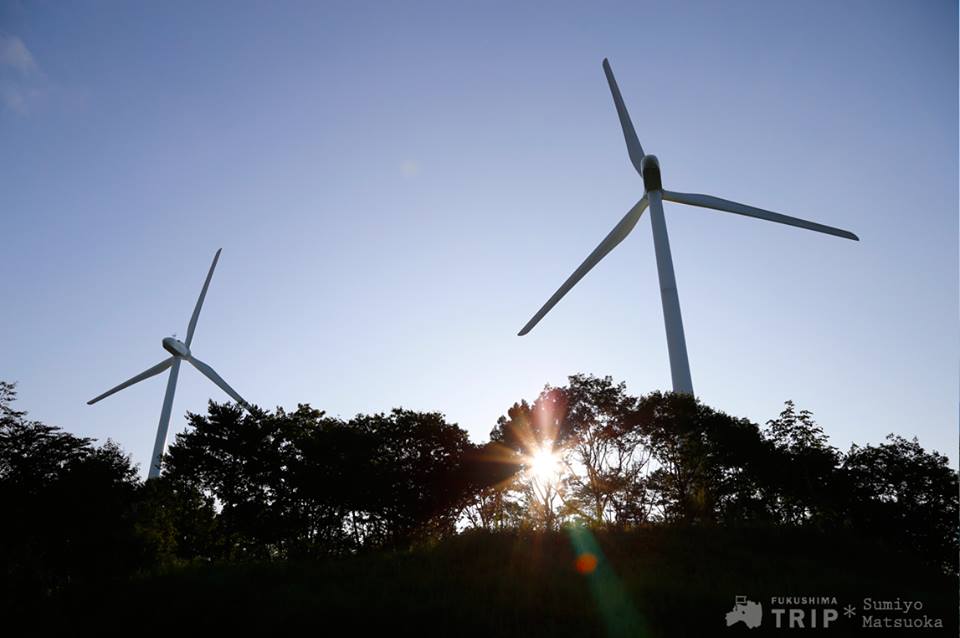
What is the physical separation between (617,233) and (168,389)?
51.3 meters

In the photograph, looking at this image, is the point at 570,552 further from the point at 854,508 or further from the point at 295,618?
the point at 854,508

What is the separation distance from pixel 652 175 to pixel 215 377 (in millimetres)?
51649

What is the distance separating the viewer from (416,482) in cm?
6075

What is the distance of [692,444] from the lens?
1656 inches

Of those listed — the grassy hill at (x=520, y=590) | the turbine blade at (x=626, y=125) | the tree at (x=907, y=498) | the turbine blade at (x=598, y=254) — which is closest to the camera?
the grassy hill at (x=520, y=590)

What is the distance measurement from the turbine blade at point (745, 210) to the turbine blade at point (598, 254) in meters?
2.63

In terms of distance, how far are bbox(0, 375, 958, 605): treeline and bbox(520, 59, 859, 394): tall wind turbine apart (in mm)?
4714

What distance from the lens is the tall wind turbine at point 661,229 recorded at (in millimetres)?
A: 36031

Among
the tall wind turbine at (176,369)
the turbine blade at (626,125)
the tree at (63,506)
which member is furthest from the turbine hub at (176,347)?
the turbine blade at (626,125)

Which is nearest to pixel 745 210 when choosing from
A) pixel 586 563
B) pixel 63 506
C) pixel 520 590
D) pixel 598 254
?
pixel 598 254

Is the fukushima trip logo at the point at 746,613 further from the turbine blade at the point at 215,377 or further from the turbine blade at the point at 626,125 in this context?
the turbine blade at the point at 215,377

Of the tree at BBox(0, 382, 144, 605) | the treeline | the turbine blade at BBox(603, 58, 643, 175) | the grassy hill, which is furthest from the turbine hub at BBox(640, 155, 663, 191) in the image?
the tree at BBox(0, 382, 144, 605)

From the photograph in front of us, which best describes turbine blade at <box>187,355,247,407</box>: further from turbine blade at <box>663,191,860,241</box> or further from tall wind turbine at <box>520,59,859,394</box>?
turbine blade at <box>663,191,860,241</box>

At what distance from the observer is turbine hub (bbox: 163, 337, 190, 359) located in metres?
64.8
